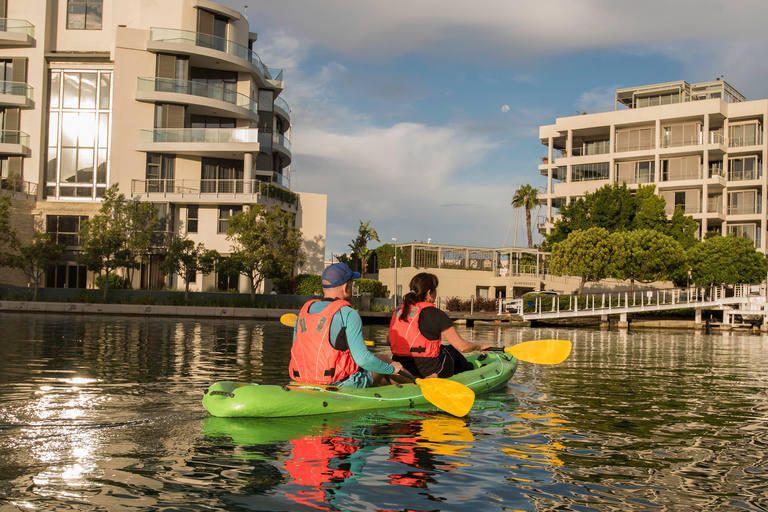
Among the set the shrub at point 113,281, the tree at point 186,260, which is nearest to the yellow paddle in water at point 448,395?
the tree at point 186,260

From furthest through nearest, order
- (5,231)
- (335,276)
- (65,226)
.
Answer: (65,226)
(5,231)
(335,276)

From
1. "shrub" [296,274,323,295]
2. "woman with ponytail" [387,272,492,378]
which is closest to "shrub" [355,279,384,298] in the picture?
"shrub" [296,274,323,295]

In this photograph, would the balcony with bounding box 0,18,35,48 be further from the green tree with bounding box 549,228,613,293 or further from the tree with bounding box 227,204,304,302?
the green tree with bounding box 549,228,613,293

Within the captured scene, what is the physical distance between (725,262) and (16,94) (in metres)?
47.7

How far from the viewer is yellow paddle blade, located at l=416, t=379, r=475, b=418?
8531 millimetres

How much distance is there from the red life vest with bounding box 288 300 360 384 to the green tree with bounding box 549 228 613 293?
36722 millimetres

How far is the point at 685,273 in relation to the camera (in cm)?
4438

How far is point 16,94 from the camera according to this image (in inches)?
1700

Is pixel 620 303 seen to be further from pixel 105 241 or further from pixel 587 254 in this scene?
pixel 105 241

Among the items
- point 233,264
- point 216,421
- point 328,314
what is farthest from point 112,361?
point 233,264

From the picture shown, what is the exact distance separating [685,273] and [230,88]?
33428 mm

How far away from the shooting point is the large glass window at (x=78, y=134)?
4406 cm

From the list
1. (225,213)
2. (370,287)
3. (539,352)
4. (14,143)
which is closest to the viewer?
(539,352)

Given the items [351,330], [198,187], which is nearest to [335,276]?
[351,330]
